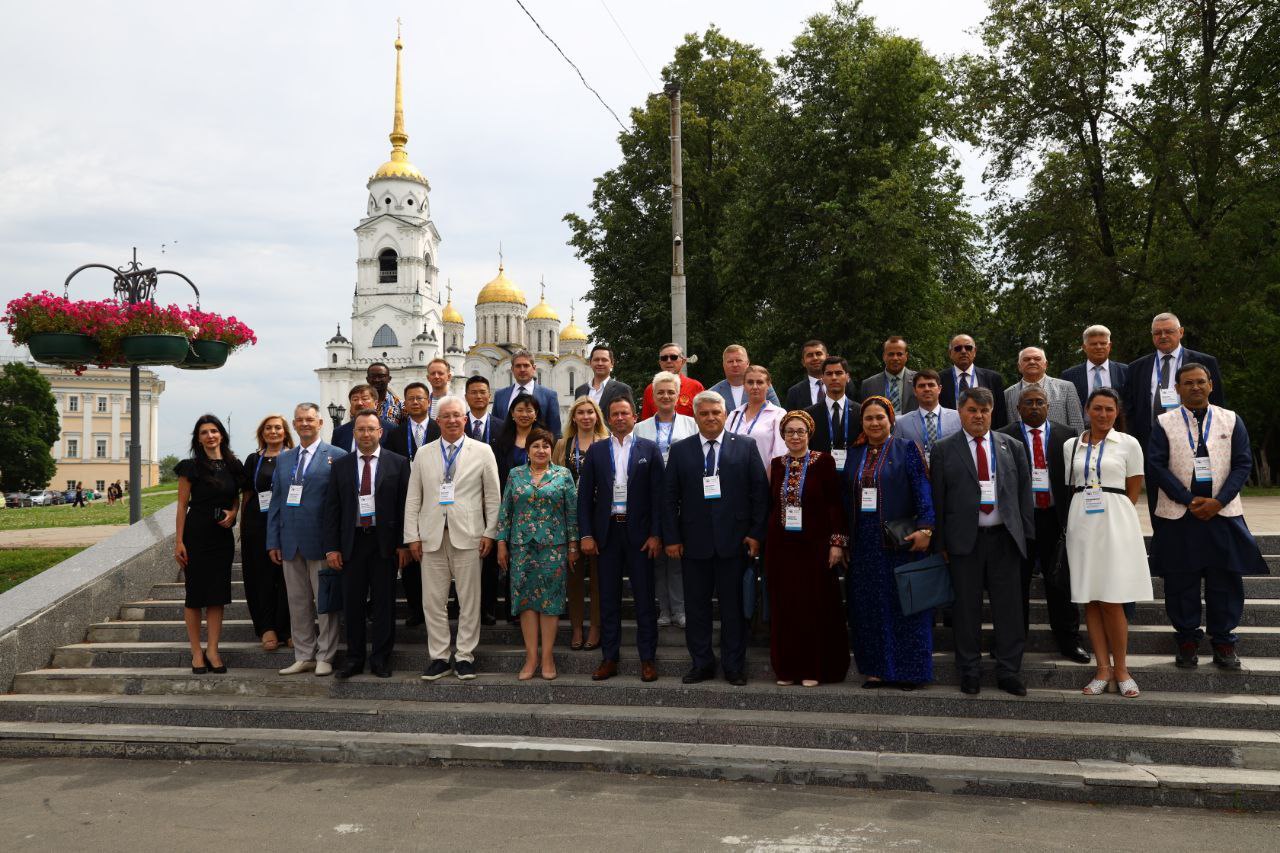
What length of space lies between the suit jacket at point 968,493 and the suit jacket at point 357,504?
3785 mm

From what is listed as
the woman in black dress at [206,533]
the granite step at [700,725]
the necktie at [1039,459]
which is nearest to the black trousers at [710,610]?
the granite step at [700,725]

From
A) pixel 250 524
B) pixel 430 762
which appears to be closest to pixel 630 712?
pixel 430 762

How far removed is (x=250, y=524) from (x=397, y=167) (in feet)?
222

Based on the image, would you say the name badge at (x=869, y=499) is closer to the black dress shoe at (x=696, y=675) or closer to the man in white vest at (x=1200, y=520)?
the black dress shoe at (x=696, y=675)

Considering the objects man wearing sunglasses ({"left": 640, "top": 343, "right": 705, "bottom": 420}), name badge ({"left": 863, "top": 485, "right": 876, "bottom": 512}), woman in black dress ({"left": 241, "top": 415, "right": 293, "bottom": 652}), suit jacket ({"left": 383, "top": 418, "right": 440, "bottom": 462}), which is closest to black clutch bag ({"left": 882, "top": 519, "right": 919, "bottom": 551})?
name badge ({"left": 863, "top": 485, "right": 876, "bottom": 512})

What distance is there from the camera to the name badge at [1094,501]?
18.2 ft

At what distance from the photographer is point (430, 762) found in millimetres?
5512

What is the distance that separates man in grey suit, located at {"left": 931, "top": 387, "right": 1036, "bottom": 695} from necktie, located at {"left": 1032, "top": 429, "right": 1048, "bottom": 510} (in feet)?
1.40

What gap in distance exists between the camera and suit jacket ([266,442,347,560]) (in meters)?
6.59

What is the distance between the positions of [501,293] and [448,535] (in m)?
72.0

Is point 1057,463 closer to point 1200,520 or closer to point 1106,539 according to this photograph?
point 1106,539

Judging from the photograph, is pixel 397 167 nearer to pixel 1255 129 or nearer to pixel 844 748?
pixel 1255 129

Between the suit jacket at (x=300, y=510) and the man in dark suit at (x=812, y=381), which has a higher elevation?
the man in dark suit at (x=812, y=381)

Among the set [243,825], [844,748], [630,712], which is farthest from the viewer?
[630,712]
